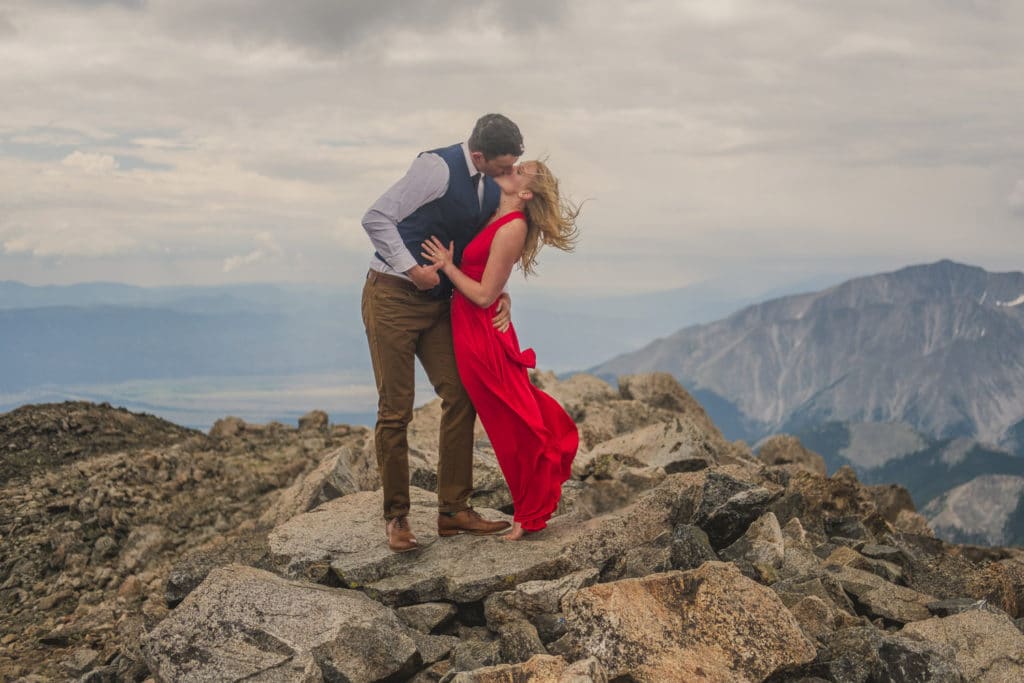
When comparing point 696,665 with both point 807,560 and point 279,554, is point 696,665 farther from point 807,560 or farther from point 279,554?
point 279,554

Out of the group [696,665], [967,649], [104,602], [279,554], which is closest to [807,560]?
[967,649]

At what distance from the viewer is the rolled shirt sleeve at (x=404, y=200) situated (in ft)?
26.9

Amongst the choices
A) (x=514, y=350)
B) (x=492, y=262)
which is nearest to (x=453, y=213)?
(x=492, y=262)

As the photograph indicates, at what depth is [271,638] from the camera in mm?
7211

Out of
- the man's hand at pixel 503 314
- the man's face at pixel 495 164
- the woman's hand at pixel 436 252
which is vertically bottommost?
the man's hand at pixel 503 314

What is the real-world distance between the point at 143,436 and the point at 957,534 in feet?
654

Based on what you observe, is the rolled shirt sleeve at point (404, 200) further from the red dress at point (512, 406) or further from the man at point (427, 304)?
the red dress at point (512, 406)

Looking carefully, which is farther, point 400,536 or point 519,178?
point 400,536

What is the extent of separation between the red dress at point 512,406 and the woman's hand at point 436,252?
198mm

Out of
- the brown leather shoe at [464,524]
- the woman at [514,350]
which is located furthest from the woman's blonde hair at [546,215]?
the brown leather shoe at [464,524]

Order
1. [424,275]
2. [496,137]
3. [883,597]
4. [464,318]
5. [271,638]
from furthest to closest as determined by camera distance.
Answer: [883,597]
[464,318]
[424,275]
[496,137]
[271,638]

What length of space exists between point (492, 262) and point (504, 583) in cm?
308

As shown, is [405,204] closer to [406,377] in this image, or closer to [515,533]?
[406,377]

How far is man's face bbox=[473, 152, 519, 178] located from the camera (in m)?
8.10
